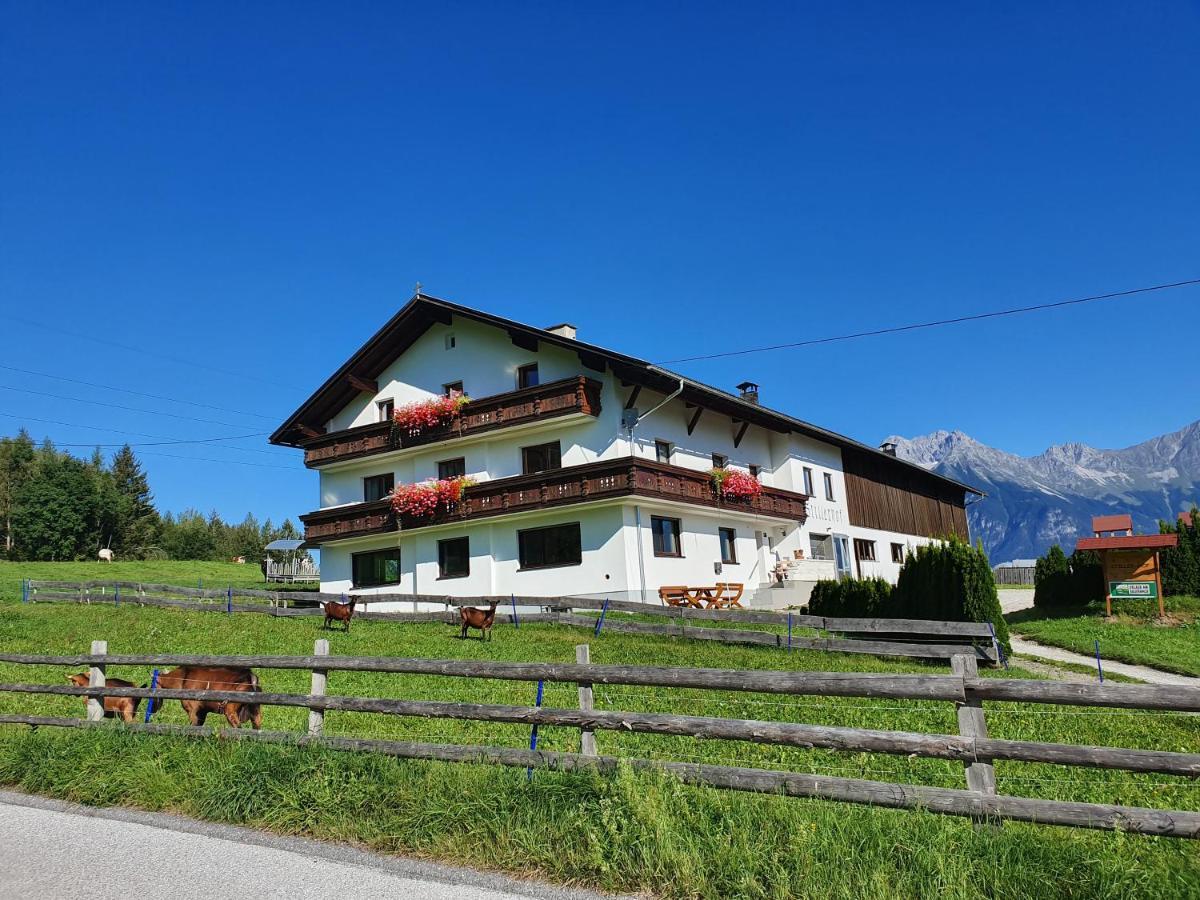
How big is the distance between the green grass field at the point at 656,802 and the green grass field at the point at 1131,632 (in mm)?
7234

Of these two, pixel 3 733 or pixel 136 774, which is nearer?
pixel 136 774

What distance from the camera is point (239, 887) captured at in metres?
5.51

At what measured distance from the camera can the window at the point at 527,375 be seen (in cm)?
3017

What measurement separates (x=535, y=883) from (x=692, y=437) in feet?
87.6

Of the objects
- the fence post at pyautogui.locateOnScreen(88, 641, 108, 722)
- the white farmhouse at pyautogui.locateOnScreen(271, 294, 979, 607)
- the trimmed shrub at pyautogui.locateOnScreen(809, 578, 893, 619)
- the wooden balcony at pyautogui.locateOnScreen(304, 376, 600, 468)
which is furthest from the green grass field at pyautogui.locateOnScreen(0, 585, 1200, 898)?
the wooden balcony at pyautogui.locateOnScreen(304, 376, 600, 468)

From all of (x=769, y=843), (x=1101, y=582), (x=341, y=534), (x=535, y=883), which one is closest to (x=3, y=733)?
(x=535, y=883)

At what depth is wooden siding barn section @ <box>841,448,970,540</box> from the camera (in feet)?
134

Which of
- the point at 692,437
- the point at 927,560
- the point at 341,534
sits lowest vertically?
the point at 927,560

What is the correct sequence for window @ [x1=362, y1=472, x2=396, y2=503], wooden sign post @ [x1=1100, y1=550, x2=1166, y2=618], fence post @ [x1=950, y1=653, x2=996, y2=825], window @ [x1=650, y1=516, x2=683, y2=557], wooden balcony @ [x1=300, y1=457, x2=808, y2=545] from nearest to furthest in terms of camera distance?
fence post @ [x1=950, y1=653, x2=996, y2=825] → wooden sign post @ [x1=1100, y1=550, x2=1166, y2=618] → wooden balcony @ [x1=300, y1=457, x2=808, y2=545] → window @ [x1=650, y1=516, x2=683, y2=557] → window @ [x1=362, y1=472, x2=396, y2=503]

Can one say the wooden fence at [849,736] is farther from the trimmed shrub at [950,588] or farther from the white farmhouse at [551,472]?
the white farmhouse at [551,472]

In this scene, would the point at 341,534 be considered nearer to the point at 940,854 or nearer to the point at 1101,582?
the point at 1101,582

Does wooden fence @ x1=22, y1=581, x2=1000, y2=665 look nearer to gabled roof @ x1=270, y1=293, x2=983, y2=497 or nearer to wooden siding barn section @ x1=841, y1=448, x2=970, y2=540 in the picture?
gabled roof @ x1=270, y1=293, x2=983, y2=497

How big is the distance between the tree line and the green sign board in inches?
Result: 3322

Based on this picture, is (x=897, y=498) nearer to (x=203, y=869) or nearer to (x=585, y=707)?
(x=585, y=707)
